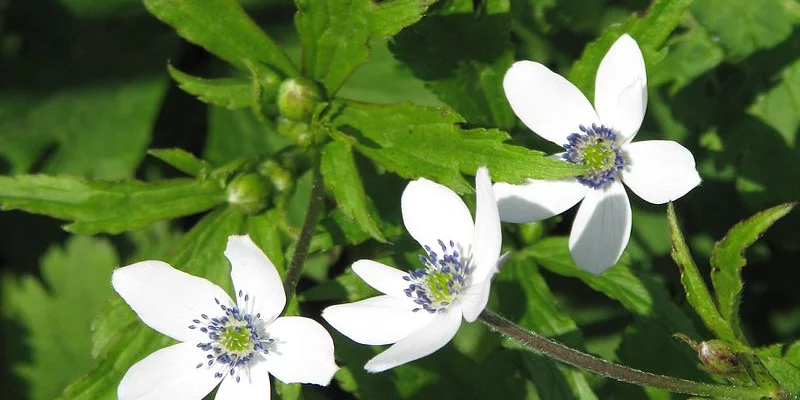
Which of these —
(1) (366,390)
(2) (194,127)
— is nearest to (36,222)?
(2) (194,127)

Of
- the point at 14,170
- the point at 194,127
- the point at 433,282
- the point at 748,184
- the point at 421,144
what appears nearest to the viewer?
the point at 433,282

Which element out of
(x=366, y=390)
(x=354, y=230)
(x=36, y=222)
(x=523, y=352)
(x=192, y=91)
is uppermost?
(x=192, y=91)

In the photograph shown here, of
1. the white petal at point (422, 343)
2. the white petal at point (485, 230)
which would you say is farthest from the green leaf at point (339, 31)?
the white petal at point (422, 343)

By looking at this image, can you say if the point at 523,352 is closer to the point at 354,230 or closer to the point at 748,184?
the point at 354,230

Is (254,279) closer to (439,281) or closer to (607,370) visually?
(439,281)

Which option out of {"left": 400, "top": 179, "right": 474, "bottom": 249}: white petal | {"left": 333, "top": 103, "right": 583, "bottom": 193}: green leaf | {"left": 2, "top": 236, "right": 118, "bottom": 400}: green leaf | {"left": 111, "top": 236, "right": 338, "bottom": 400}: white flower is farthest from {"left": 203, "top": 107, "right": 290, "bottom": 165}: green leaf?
{"left": 400, "top": 179, "right": 474, "bottom": 249}: white petal

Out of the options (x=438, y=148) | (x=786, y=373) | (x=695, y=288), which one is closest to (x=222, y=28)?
(x=438, y=148)
